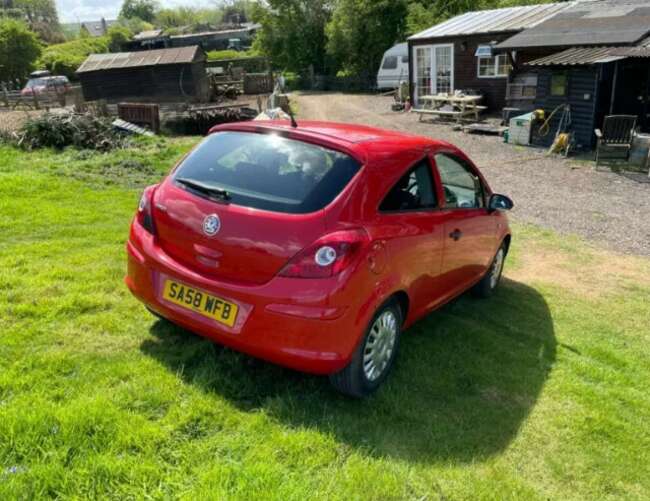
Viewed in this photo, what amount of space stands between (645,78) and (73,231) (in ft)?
51.9

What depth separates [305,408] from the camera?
10.4 feet

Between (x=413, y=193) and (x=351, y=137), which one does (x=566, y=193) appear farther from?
(x=351, y=137)

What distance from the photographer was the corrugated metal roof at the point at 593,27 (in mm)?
15242

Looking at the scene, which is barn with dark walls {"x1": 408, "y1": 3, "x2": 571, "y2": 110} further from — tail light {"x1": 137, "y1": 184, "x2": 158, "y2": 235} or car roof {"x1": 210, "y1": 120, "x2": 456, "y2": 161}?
tail light {"x1": 137, "y1": 184, "x2": 158, "y2": 235}

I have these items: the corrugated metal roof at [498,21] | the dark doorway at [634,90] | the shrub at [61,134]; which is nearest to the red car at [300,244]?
the shrub at [61,134]

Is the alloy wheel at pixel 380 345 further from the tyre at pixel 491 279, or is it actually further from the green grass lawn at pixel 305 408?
the tyre at pixel 491 279

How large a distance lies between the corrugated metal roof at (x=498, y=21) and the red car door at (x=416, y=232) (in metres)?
18.2

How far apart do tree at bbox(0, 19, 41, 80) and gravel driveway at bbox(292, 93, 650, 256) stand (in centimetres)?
4219

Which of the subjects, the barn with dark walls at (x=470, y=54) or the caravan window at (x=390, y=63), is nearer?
the barn with dark walls at (x=470, y=54)

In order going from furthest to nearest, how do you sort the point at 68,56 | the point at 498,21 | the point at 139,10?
the point at 139,10, the point at 68,56, the point at 498,21

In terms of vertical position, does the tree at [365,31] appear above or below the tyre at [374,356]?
above

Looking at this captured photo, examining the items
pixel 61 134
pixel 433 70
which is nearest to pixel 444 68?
pixel 433 70

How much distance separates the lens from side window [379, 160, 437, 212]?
345cm

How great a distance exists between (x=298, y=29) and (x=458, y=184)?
139 ft
